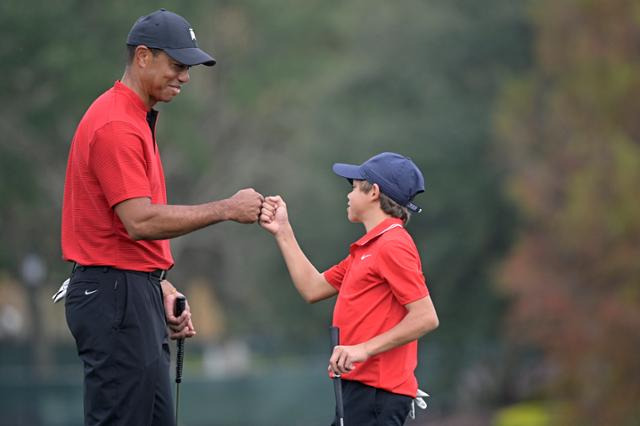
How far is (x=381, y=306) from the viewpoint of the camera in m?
5.65

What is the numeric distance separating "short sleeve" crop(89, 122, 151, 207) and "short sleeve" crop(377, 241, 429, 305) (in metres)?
1.10

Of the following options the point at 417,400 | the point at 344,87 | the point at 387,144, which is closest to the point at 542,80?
the point at 387,144

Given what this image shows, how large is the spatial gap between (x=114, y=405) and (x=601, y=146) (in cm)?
1414

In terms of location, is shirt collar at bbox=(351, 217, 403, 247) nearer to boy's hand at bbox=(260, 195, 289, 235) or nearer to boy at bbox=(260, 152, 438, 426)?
boy at bbox=(260, 152, 438, 426)

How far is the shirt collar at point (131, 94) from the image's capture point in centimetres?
546

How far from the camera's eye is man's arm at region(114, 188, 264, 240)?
5191mm

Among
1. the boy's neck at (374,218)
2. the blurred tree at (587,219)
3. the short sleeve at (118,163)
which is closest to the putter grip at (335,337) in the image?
the boy's neck at (374,218)

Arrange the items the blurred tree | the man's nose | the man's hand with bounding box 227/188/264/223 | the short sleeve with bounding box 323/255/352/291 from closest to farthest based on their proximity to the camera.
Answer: the man's hand with bounding box 227/188/264/223 → the man's nose → the short sleeve with bounding box 323/255/352/291 → the blurred tree

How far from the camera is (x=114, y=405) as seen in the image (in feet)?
17.3

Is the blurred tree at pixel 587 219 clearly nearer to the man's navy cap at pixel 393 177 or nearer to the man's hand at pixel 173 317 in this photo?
the man's navy cap at pixel 393 177

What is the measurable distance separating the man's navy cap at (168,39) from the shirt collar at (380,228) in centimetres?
106

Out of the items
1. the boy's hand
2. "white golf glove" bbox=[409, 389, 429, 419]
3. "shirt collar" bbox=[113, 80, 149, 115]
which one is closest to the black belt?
the boy's hand

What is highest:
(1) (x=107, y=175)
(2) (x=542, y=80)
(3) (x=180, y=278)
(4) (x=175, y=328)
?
(2) (x=542, y=80)

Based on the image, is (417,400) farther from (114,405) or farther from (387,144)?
(387,144)
